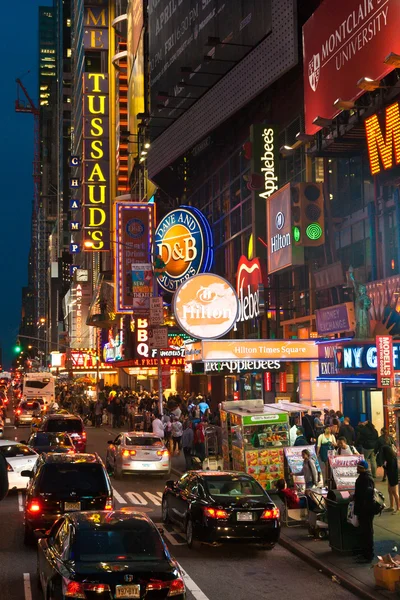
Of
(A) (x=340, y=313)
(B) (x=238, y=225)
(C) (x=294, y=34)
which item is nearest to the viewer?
(A) (x=340, y=313)

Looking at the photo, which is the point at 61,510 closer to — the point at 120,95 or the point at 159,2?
the point at 159,2

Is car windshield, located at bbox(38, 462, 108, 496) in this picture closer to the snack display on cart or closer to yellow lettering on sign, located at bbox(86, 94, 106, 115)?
the snack display on cart

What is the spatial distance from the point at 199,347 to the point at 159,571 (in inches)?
741

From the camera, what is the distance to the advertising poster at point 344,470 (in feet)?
51.6

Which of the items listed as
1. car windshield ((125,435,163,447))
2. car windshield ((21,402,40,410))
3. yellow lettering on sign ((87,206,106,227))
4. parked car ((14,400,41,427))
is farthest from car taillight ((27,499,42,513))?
yellow lettering on sign ((87,206,106,227))

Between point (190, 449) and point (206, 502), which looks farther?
point (190, 449)

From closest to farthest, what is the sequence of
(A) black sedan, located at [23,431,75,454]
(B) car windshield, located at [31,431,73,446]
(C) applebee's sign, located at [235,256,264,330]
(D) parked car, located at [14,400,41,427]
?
(A) black sedan, located at [23,431,75,454], (B) car windshield, located at [31,431,73,446], (C) applebee's sign, located at [235,256,264,330], (D) parked car, located at [14,400,41,427]

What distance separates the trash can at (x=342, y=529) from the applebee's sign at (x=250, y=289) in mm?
22551

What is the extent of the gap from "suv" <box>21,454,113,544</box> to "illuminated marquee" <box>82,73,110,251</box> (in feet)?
206

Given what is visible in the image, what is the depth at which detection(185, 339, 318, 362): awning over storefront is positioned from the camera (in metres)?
27.7

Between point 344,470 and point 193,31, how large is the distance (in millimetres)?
36344

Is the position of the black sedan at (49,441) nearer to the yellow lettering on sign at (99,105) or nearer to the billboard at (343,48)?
the billboard at (343,48)

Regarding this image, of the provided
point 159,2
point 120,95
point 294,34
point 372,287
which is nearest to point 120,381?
point 120,95

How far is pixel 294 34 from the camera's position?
33406mm
